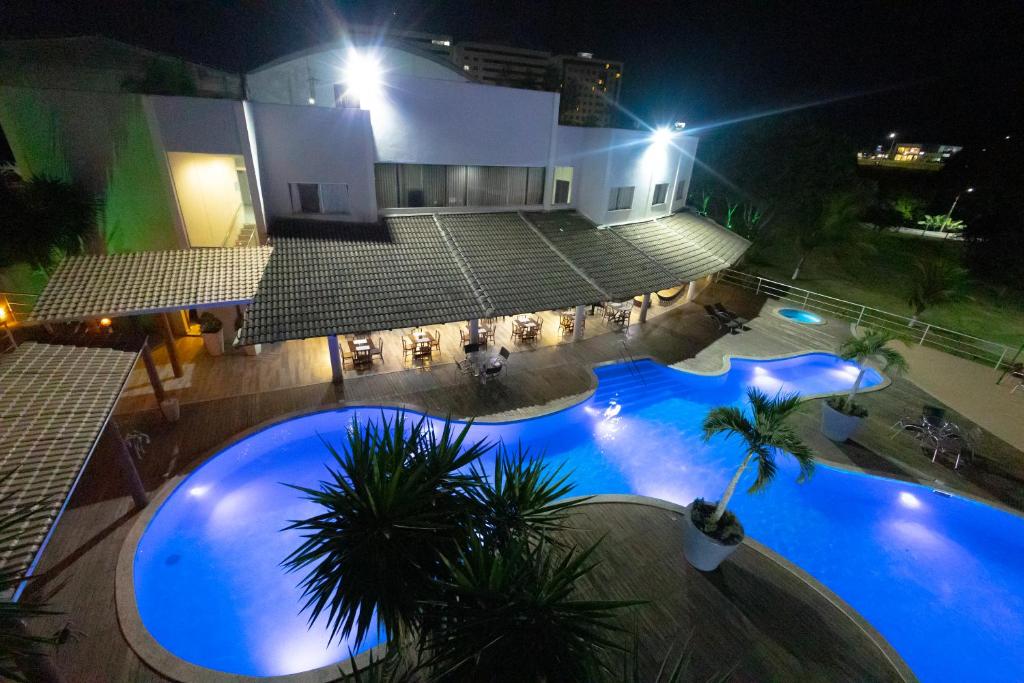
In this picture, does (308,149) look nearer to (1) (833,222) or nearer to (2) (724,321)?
(2) (724,321)

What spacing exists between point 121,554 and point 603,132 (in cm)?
1922

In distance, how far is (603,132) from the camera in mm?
17984

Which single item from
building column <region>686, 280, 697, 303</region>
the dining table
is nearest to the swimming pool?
building column <region>686, 280, 697, 303</region>

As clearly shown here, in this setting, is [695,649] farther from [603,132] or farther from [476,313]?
[603,132]

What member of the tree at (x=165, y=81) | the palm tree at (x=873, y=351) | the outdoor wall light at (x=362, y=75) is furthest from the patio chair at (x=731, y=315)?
the tree at (x=165, y=81)

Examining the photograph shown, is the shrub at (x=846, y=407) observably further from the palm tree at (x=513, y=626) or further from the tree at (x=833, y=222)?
the tree at (x=833, y=222)

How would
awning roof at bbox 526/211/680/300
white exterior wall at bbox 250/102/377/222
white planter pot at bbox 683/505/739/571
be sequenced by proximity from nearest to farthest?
white planter pot at bbox 683/505/739/571 → white exterior wall at bbox 250/102/377/222 → awning roof at bbox 526/211/680/300

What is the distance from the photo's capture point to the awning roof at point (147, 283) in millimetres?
10586

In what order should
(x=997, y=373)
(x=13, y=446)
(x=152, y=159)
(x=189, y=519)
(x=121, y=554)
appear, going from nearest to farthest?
(x=13, y=446), (x=121, y=554), (x=189, y=519), (x=152, y=159), (x=997, y=373)

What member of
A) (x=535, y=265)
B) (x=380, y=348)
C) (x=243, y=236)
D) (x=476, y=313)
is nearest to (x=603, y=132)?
(x=535, y=265)

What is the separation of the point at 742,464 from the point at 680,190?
19.9 meters

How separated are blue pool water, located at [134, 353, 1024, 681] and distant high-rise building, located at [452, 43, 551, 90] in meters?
131

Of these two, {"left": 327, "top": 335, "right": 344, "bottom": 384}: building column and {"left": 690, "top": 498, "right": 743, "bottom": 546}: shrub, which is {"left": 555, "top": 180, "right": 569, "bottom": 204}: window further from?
{"left": 690, "top": 498, "right": 743, "bottom": 546}: shrub

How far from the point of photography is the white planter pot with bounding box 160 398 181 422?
11406 millimetres
